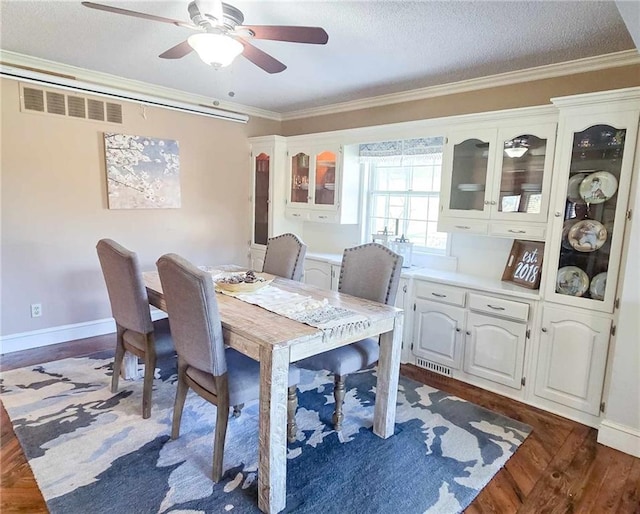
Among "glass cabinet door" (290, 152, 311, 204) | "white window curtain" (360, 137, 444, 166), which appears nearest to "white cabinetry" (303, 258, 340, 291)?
"glass cabinet door" (290, 152, 311, 204)

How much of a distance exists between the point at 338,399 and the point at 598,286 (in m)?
1.75

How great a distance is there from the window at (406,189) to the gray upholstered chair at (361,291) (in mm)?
1028

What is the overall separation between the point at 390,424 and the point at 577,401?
126 centimetres

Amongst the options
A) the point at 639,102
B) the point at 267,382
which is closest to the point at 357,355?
the point at 267,382

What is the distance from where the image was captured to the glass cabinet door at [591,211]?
2.39 meters


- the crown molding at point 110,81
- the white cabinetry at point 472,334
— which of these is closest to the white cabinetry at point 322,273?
the white cabinetry at point 472,334

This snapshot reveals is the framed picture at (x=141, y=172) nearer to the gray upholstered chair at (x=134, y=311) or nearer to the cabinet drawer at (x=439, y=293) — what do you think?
the gray upholstered chair at (x=134, y=311)

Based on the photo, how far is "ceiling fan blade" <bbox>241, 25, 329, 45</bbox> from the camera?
1.75 m

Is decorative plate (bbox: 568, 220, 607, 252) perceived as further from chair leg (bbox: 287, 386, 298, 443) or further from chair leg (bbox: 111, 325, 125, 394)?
chair leg (bbox: 111, 325, 125, 394)

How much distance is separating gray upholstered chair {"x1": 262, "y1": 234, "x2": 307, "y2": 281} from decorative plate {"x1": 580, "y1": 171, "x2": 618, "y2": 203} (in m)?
1.92

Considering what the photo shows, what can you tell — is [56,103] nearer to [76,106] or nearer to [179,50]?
[76,106]

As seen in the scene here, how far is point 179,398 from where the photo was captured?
2172mm

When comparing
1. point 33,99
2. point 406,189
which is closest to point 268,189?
point 406,189

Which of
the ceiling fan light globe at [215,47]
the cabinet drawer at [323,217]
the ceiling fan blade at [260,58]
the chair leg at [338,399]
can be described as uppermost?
the ceiling fan blade at [260,58]
